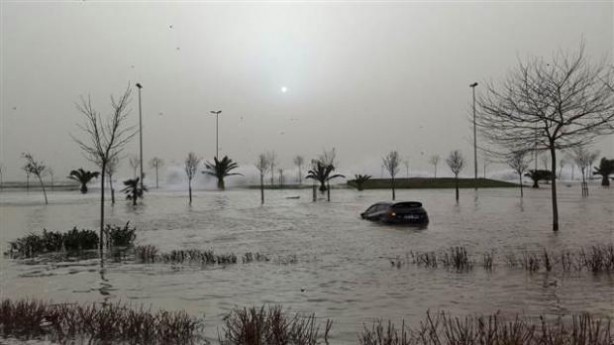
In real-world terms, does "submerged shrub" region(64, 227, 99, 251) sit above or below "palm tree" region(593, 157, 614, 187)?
below

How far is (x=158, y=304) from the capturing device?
9688 mm

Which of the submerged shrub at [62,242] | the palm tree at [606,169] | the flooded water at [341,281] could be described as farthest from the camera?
the palm tree at [606,169]

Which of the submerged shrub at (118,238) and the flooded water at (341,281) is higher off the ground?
the submerged shrub at (118,238)

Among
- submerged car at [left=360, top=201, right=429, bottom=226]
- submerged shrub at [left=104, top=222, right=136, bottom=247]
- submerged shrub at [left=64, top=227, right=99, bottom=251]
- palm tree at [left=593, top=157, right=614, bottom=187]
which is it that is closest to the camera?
submerged shrub at [left=64, top=227, right=99, bottom=251]

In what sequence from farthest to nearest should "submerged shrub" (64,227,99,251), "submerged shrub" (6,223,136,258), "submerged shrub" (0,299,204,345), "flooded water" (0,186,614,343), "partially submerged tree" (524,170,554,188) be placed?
"partially submerged tree" (524,170,554,188), "submerged shrub" (64,227,99,251), "submerged shrub" (6,223,136,258), "flooded water" (0,186,614,343), "submerged shrub" (0,299,204,345)

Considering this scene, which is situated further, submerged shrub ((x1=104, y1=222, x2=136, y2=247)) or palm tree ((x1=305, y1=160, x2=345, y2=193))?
palm tree ((x1=305, y1=160, x2=345, y2=193))

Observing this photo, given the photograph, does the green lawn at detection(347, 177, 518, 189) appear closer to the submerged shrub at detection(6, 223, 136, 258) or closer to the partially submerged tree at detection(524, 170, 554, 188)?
the partially submerged tree at detection(524, 170, 554, 188)

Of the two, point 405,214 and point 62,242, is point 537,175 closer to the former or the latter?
point 405,214

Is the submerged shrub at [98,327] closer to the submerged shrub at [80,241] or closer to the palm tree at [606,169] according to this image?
the submerged shrub at [80,241]

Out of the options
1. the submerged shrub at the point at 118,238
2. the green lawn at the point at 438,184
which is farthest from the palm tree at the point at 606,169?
the submerged shrub at the point at 118,238

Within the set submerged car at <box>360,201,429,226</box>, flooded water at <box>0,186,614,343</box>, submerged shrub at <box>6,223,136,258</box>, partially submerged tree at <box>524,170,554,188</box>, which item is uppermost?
partially submerged tree at <box>524,170,554,188</box>

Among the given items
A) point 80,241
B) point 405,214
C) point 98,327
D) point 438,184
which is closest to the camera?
point 98,327

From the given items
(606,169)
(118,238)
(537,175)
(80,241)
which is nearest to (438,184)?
(537,175)

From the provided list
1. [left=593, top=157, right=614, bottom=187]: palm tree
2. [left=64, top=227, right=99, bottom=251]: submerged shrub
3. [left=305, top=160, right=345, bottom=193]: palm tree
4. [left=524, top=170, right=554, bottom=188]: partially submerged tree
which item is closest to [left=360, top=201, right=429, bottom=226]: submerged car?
[left=64, top=227, right=99, bottom=251]: submerged shrub
